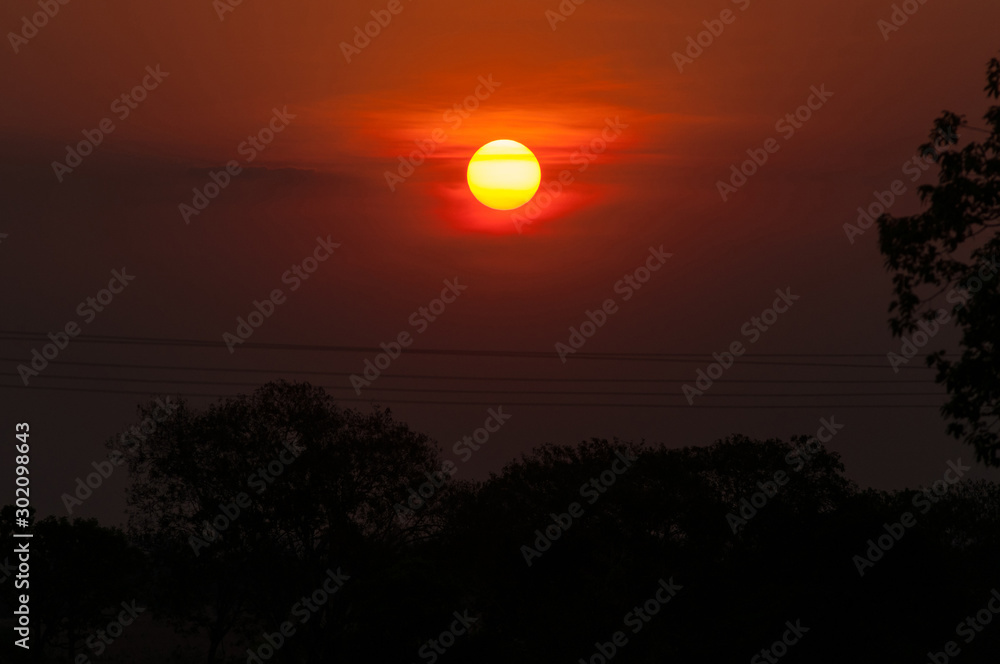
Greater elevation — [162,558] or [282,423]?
[282,423]

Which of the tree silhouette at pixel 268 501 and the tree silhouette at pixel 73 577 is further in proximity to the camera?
the tree silhouette at pixel 73 577

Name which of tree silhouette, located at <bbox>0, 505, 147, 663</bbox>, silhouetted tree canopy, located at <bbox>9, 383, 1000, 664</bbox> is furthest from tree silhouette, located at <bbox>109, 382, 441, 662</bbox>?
tree silhouette, located at <bbox>0, 505, 147, 663</bbox>

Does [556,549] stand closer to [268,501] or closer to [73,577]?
[268,501]

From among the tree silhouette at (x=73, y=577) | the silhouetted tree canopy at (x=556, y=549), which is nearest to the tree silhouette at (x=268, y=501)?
the silhouetted tree canopy at (x=556, y=549)

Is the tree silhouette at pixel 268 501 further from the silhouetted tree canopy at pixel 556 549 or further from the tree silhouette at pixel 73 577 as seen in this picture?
the tree silhouette at pixel 73 577

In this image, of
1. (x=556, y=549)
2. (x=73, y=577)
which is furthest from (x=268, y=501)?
(x=73, y=577)

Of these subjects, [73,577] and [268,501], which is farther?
[73,577]

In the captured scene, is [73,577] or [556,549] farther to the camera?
[73,577]

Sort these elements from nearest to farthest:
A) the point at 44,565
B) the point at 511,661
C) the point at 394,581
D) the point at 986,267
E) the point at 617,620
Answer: the point at 986,267 → the point at 394,581 → the point at 511,661 → the point at 617,620 → the point at 44,565

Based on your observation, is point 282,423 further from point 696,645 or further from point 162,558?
point 696,645

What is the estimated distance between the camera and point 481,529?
223 feet

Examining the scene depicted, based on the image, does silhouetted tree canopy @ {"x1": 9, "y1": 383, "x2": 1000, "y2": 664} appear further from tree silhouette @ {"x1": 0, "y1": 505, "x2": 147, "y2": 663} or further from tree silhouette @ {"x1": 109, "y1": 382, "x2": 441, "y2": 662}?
tree silhouette @ {"x1": 0, "y1": 505, "x2": 147, "y2": 663}

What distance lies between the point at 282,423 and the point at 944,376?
165 feet

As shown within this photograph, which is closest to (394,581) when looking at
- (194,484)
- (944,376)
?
(194,484)
